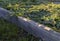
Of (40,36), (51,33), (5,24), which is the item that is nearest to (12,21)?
(5,24)

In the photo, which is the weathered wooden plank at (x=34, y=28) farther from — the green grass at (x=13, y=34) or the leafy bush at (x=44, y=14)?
the leafy bush at (x=44, y=14)

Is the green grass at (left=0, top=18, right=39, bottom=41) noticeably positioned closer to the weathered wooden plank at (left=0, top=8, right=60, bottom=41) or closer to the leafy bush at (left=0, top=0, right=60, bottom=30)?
the weathered wooden plank at (left=0, top=8, right=60, bottom=41)

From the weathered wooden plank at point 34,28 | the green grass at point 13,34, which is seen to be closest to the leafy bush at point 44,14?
the weathered wooden plank at point 34,28

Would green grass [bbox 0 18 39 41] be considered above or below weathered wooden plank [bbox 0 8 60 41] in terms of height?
below

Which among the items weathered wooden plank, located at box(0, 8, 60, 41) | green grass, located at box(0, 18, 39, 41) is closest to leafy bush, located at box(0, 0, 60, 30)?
weathered wooden plank, located at box(0, 8, 60, 41)

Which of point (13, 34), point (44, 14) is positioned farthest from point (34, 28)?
point (44, 14)

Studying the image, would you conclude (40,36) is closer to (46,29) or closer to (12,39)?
(46,29)
